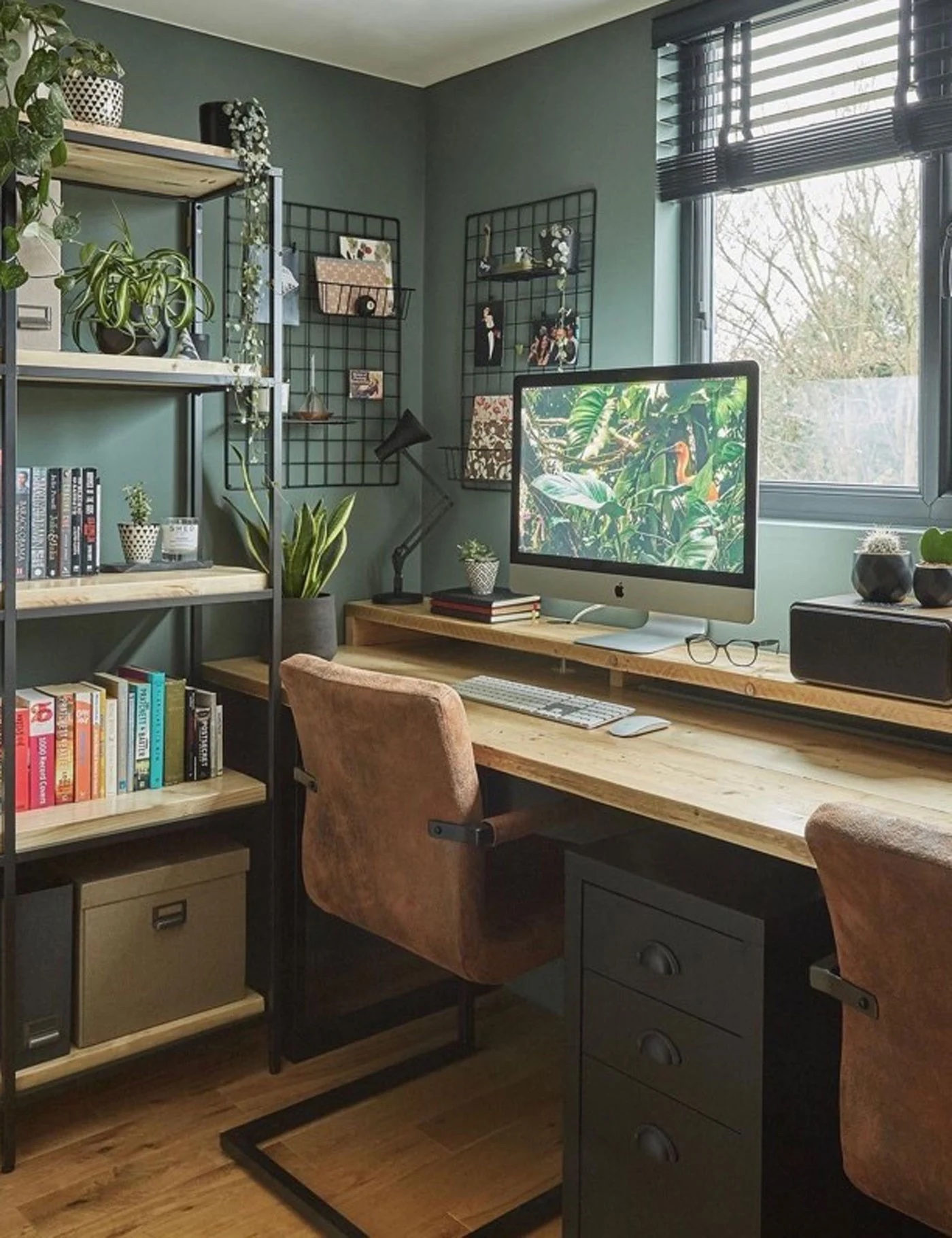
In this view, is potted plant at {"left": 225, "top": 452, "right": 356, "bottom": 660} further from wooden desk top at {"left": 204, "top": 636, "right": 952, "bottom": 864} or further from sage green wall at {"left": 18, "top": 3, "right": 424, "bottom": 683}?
wooden desk top at {"left": 204, "top": 636, "right": 952, "bottom": 864}

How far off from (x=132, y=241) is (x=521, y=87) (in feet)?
3.32

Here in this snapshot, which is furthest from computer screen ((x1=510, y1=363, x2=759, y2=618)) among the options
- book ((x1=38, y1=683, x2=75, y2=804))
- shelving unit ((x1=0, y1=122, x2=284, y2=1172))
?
book ((x1=38, y1=683, x2=75, y2=804))

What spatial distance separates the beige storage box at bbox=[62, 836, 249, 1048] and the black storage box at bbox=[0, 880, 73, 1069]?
0.03 metres

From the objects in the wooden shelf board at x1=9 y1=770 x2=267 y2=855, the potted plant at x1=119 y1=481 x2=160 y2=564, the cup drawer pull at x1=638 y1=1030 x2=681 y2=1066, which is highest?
the potted plant at x1=119 y1=481 x2=160 y2=564

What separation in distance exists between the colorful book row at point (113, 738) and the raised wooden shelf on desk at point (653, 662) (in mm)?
527

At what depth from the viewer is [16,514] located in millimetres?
2369

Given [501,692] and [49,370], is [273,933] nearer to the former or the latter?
[501,692]

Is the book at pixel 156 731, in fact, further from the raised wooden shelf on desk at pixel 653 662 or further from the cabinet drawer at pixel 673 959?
the cabinet drawer at pixel 673 959

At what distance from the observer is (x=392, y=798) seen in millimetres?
2092

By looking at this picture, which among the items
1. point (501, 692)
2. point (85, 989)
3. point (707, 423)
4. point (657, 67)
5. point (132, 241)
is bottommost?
point (85, 989)

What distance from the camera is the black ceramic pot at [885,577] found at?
214 centimetres

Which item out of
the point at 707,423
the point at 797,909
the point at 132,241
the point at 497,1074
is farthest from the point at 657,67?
the point at 497,1074

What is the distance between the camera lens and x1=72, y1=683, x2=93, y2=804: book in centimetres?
251

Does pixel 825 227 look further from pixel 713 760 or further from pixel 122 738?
pixel 122 738
